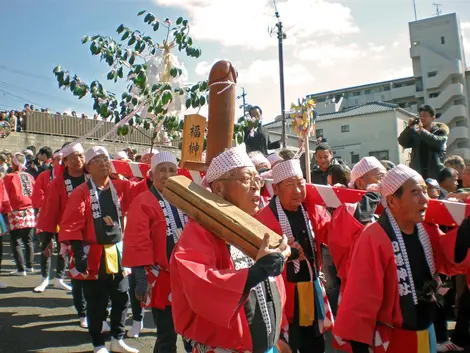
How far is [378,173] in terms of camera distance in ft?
13.1

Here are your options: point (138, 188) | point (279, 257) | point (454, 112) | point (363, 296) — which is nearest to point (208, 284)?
point (279, 257)

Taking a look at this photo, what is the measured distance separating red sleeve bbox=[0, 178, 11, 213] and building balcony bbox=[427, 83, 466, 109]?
133ft

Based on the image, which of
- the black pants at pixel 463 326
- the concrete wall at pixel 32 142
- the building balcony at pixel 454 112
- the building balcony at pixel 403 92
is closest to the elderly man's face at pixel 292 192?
the black pants at pixel 463 326

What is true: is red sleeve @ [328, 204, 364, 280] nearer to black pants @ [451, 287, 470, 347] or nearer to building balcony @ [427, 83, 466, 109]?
black pants @ [451, 287, 470, 347]

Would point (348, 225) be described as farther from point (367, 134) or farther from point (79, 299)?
point (367, 134)

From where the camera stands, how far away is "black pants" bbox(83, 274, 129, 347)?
15.3 feet

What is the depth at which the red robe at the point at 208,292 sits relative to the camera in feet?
6.15

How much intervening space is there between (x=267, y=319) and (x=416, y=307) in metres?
1.14

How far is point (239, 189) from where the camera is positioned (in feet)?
7.68

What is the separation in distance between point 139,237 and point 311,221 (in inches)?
64.1

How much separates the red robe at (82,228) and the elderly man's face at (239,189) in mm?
2874

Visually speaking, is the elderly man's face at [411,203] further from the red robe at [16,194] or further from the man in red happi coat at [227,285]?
the red robe at [16,194]

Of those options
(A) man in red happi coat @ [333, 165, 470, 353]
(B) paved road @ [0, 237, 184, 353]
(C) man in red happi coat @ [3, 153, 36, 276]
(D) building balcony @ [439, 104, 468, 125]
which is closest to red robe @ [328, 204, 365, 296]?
(A) man in red happi coat @ [333, 165, 470, 353]

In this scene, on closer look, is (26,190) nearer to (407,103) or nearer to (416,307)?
(416,307)
